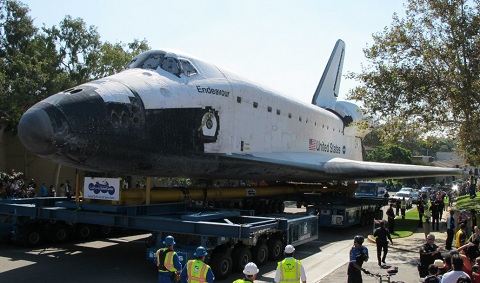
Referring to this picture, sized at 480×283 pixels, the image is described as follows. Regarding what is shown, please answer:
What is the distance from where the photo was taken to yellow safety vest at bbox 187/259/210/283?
4.96 meters

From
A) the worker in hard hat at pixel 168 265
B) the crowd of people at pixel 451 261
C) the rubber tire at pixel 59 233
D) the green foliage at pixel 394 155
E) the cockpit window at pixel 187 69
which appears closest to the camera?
the crowd of people at pixel 451 261

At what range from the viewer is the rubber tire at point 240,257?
26.3 feet

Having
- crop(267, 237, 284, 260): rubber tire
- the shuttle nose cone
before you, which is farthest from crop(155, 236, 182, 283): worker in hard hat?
crop(267, 237, 284, 260): rubber tire

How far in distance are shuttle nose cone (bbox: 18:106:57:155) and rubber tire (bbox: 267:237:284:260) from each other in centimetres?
471

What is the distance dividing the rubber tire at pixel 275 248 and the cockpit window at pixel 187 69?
3.71m

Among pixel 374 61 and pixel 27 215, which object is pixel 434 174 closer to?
pixel 374 61

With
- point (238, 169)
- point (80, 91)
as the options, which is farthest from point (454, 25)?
point (80, 91)

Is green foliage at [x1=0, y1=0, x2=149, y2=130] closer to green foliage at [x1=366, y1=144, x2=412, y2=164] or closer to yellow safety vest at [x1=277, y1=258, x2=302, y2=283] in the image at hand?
yellow safety vest at [x1=277, y1=258, x2=302, y2=283]

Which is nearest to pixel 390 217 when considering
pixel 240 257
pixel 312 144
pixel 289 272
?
pixel 312 144

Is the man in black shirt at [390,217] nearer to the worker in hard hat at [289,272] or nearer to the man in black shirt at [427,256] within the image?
the man in black shirt at [427,256]

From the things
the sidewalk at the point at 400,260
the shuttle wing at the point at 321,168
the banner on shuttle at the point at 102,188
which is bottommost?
the sidewalk at the point at 400,260

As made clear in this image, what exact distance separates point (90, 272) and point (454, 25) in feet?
39.4

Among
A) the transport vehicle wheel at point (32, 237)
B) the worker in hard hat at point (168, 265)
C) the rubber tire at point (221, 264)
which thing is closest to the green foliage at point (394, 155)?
the transport vehicle wheel at point (32, 237)

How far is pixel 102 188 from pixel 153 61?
265 cm
